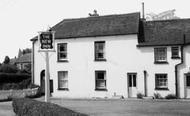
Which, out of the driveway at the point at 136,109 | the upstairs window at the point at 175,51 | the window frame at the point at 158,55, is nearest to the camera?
the driveway at the point at 136,109

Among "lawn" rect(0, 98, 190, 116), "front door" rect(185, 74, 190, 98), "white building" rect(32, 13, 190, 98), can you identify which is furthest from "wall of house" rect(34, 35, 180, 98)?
"lawn" rect(0, 98, 190, 116)

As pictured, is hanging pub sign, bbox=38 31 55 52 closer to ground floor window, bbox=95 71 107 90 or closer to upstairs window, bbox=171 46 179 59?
ground floor window, bbox=95 71 107 90

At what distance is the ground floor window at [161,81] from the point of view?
30.7 metres

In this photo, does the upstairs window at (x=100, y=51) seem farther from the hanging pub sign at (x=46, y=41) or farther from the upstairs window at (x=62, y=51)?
the hanging pub sign at (x=46, y=41)

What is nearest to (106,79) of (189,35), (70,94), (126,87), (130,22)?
(126,87)

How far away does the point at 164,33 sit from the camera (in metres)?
32.8

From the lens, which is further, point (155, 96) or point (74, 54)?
point (74, 54)

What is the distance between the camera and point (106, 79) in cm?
3294

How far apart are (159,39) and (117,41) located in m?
4.14

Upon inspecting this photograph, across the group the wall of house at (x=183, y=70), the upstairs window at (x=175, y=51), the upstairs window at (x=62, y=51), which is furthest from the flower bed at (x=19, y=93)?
the wall of house at (x=183, y=70)

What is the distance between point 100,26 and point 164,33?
684 cm

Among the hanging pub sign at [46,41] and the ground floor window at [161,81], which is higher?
the hanging pub sign at [46,41]

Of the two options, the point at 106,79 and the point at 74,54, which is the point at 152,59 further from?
the point at 74,54

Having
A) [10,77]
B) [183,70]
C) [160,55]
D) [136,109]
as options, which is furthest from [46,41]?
[10,77]
